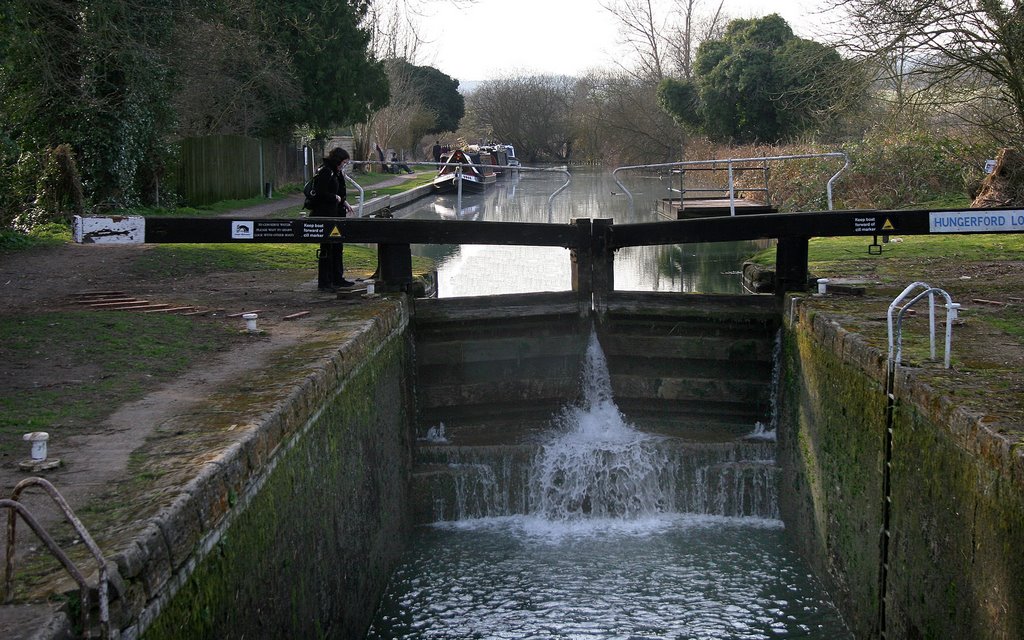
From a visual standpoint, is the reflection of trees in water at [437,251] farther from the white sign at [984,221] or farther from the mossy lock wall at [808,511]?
the white sign at [984,221]

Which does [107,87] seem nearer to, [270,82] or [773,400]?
[270,82]

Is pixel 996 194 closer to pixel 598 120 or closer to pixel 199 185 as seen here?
pixel 199 185

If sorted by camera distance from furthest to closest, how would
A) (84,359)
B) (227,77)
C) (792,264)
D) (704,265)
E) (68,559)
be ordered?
(227,77), (704,265), (792,264), (84,359), (68,559)

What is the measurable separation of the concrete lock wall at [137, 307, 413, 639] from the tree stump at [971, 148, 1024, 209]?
10369 mm

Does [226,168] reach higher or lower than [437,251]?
higher

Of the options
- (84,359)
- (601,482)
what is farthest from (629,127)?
(84,359)

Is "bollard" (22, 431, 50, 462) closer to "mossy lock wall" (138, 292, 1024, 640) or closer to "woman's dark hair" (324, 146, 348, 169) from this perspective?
"mossy lock wall" (138, 292, 1024, 640)

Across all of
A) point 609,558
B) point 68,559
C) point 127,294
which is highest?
point 127,294

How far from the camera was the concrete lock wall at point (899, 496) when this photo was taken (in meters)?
4.76

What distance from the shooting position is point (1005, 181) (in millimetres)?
16219

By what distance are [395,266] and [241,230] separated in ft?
4.55

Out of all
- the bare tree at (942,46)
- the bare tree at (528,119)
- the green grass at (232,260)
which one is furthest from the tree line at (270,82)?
the bare tree at (528,119)

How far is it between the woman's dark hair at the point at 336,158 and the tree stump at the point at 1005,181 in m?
10.4

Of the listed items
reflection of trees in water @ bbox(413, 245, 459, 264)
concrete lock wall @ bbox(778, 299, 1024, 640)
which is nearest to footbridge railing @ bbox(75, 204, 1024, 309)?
A: concrete lock wall @ bbox(778, 299, 1024, 640)
